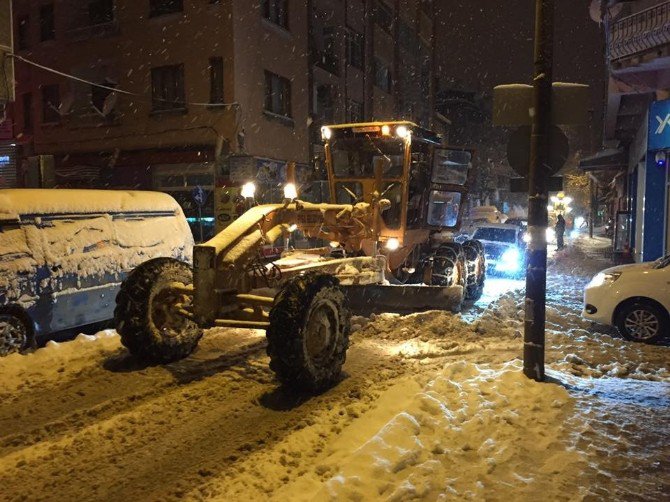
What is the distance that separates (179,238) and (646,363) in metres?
7.56

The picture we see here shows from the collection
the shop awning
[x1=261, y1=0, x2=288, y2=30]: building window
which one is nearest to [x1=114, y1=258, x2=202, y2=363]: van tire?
[x1=261, y1=0, x2=288, y2=30]: building window

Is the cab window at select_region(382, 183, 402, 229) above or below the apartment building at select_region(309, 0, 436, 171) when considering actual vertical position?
below

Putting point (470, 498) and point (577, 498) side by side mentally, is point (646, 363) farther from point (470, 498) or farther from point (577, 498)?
point (470, 498)

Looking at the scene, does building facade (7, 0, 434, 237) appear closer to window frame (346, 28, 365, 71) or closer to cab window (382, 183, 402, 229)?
window frame (346, 28, 365, 71)

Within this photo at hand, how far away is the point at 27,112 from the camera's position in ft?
83.7

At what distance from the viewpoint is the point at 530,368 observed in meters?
6.19

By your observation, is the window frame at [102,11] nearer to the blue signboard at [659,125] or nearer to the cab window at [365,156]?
the cab window at [365,156]

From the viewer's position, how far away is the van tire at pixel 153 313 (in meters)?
6.62

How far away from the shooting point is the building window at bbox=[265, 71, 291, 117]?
2245 centimetres

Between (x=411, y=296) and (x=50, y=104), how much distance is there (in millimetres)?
21740

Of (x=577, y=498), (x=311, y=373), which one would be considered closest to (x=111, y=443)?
(x=311, y=373)

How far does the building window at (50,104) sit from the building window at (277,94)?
954cm

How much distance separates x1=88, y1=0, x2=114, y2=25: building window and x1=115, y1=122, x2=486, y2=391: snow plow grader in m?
17.1

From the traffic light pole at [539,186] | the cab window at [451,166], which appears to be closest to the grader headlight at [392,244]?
the cab window at [451,166]
